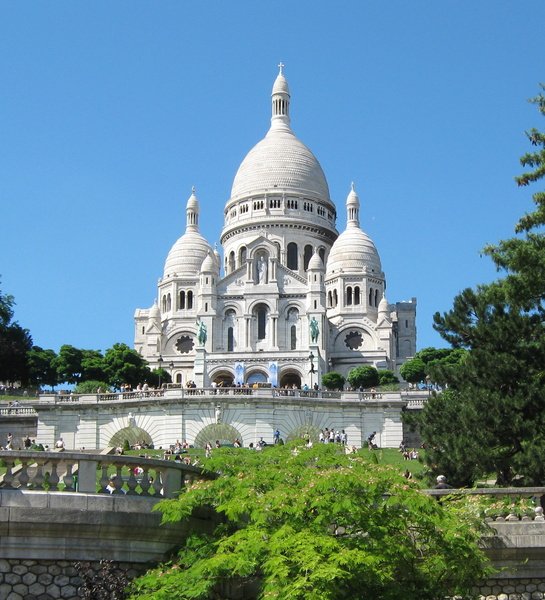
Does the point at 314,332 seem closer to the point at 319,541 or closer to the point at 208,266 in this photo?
the point at 208,266

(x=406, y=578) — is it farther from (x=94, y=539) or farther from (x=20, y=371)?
(x=20, y=371)

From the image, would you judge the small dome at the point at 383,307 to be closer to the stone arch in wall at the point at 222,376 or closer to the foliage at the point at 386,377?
the foliage at the point at 386,377

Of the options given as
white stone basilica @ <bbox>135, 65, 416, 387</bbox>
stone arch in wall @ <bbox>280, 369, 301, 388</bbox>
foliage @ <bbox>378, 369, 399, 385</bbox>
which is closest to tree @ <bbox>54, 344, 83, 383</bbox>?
white stone basilica @ <bbox>135, 65, 416, 387</bbox>

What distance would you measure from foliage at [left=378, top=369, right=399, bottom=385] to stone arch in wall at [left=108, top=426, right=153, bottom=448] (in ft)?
137

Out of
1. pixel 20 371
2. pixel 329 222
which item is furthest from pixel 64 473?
pixel 329 222

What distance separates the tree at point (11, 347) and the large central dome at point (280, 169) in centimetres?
4358

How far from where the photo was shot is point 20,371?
85688 mm

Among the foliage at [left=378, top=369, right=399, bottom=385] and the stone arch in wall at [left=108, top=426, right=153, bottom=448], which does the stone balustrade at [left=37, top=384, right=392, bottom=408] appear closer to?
the stone arch in wall at [left=108, top=426, right=153, bottom=448]

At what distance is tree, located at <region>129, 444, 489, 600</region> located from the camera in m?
15.0

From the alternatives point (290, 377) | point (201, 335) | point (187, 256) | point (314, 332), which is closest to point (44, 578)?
point (290, 377)

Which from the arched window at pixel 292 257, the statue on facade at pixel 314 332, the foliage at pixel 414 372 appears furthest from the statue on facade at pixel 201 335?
the foliage at pixel 414 372

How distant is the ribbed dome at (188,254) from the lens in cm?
12044

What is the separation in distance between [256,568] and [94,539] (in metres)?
2.21

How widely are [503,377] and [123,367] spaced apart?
57213 mm
